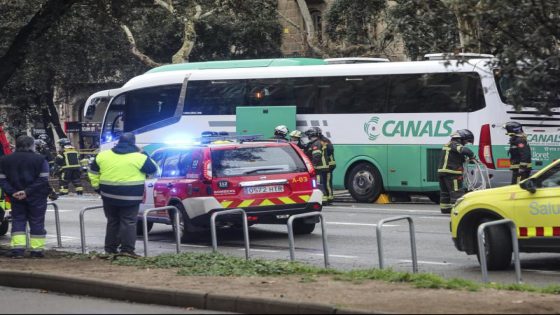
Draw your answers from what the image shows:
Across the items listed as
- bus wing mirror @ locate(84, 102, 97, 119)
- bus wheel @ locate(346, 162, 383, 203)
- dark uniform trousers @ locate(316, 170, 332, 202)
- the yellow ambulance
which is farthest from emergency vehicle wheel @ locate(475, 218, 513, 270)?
bus wing mirror @ locate(84, 102, 97, 119)

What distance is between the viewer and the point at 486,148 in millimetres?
22797

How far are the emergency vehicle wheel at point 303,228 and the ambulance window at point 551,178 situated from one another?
523 cm

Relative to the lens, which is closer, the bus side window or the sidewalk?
the sidewalk

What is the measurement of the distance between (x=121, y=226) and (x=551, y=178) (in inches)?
222

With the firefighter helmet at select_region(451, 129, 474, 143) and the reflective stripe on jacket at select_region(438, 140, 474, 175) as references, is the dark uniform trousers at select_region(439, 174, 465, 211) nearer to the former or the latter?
the reflective stripe on jacket at select_region(438, 140, 474, 175)

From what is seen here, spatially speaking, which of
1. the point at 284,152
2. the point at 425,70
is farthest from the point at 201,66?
the point at 284,152

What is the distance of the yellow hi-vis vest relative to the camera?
13430 millimetres

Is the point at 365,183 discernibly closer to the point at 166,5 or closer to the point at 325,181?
the point at 325,181

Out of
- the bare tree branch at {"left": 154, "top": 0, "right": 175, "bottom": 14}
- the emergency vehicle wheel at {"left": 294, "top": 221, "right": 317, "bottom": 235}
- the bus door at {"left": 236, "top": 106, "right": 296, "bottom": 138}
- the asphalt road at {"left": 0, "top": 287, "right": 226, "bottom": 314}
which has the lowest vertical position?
the emergency vehicle wheel at {"left": 294, "top": 221, "right": 317, "bottom": 235}

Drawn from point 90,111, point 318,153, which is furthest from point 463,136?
point 90,111

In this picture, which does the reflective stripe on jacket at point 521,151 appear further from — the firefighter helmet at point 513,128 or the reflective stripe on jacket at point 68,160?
the reflective stripe on jacket at point 68,160

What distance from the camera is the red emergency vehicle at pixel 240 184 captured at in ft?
52.1

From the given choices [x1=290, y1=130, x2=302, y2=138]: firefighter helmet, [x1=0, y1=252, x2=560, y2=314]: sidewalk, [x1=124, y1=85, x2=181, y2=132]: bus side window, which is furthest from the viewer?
[x1=124, y1=85, x2=181, y2=132]: bus side window

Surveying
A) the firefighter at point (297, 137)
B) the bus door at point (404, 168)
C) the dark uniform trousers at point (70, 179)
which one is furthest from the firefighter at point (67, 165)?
the bus door at point (404, 168)
